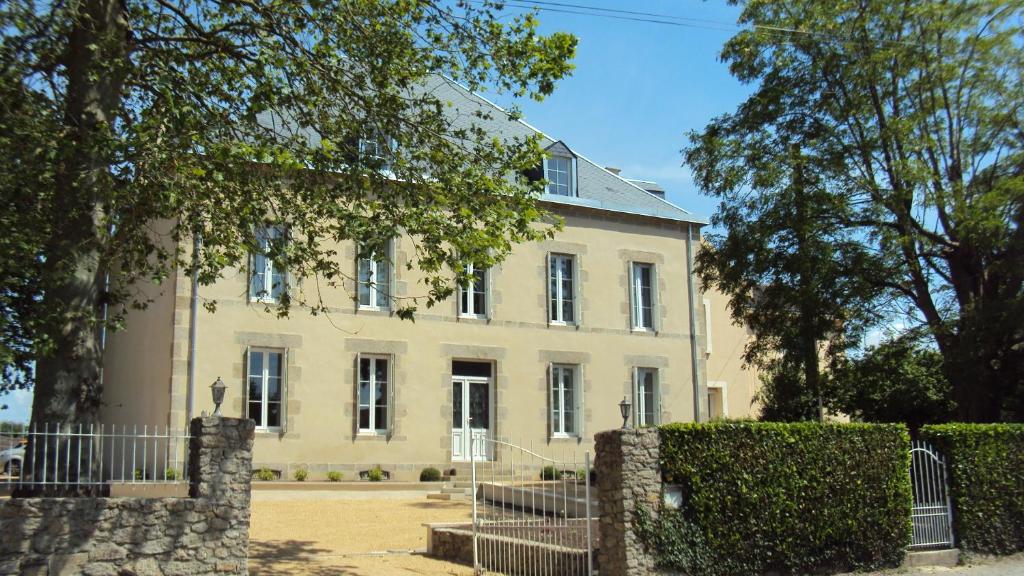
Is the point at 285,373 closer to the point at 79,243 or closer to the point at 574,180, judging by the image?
the point at 574,180

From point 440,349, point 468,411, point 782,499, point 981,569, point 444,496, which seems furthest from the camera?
point 468,411

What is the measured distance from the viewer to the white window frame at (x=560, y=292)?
22.8m

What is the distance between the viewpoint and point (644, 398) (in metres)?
23.7

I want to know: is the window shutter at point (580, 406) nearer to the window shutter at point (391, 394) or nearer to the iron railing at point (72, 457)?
the window shutter at point (391, 394)

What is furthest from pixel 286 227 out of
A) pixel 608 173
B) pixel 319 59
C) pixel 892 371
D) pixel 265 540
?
pixel 608 173

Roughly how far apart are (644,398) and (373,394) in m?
7.21

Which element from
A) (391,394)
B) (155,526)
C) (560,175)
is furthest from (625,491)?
(560,175)

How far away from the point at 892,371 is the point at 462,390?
9.21m

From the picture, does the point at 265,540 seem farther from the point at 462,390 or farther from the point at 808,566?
the point at 462,390

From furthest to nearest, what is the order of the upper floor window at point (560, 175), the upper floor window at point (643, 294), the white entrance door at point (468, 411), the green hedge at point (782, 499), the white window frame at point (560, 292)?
the upper floor window at point (643, 294) < the upper floor window at point (560, 175) < the white window frame at point (560, 292) < the white entrance door at point (468, 411) < the green hedge at point (782, 499)

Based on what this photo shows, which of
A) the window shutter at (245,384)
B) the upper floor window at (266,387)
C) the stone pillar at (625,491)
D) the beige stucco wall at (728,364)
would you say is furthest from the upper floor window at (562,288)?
the stone pillar at (625,491)

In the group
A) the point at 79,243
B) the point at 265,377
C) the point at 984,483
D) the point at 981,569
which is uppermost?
the point at 79,243

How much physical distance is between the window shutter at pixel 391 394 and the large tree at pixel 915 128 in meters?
8.03

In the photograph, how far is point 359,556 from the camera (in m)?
11.9
